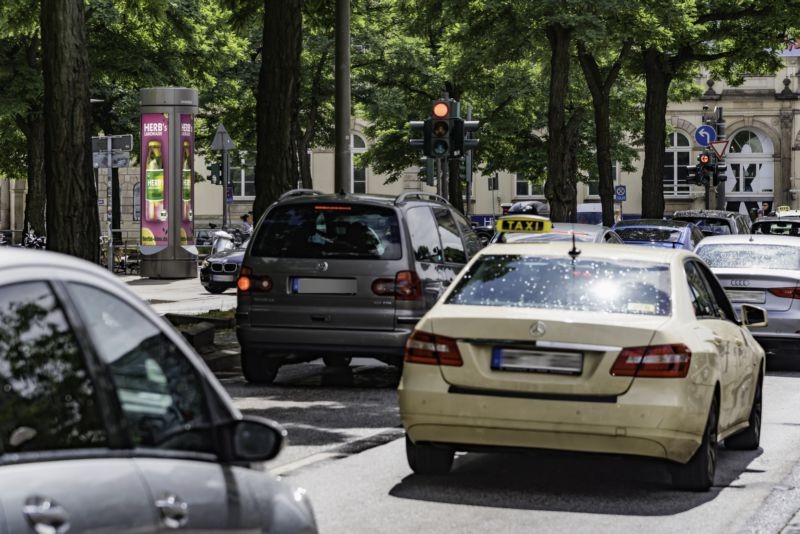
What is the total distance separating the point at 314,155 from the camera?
88.7 meters

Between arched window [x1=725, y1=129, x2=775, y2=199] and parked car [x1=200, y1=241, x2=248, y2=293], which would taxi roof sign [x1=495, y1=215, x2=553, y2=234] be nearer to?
parked car [x1=200, y1=241, x2=248, y2=293]

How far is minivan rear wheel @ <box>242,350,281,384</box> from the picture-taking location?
1418cm

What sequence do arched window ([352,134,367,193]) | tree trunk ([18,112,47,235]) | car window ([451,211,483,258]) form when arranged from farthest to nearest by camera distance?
arched window ([352,134,367,193]), tree trunk ([18,112,47,235]), car window ([451,211,483,258])

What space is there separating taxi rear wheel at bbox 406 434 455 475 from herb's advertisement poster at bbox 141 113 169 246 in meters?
28.7

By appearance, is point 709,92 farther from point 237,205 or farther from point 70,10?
point 70,10

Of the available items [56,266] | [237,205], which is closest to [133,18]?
[56,266]

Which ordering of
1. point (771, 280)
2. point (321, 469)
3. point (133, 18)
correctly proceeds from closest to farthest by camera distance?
point (321, 469), point (771, 280), point (133, 18)

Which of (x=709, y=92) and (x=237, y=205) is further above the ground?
(x=709, y=92)

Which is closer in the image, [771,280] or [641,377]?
[641,377]

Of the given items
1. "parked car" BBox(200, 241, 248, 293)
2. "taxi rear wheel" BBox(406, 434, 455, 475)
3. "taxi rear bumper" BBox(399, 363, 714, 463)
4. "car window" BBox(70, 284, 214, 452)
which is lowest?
"parked car" BBox(200, 241, 248, 293)

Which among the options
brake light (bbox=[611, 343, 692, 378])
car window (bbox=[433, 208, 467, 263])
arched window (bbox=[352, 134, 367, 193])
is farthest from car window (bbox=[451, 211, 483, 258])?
arched window (bbox=[352, 134, 367, 193])

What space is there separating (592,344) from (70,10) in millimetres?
8872

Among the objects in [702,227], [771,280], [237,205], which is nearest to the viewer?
[771,280]

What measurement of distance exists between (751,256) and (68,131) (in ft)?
24.8
